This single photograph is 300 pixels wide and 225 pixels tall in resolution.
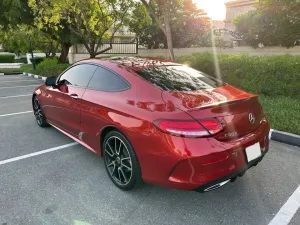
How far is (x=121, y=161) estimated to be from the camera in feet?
9.16

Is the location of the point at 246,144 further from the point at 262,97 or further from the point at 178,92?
the point at 262,97

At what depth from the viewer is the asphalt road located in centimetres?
237

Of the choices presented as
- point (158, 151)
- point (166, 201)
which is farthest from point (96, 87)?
point (166, 201)

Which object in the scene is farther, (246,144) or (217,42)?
(217,42)

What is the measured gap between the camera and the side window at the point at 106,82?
2.88 metres

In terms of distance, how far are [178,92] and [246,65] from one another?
5.02 meters

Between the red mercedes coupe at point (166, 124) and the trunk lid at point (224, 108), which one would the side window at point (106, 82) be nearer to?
the red mercedes coupe at point (166, 124)

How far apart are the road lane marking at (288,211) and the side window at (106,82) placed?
6.57ft

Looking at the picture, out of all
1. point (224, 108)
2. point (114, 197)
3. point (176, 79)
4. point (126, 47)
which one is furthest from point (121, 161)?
point (126, 47)

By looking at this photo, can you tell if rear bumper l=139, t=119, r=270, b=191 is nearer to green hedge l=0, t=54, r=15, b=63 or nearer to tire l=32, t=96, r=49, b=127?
tire l=32, t=96, r=49, b=127

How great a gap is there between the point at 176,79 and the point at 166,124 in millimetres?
858

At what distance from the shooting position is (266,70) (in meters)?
6.40

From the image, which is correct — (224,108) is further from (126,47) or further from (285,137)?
(126,47)

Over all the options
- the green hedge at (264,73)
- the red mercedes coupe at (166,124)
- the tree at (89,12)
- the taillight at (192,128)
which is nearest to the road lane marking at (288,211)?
the red mercedes coupe at (166,124)
